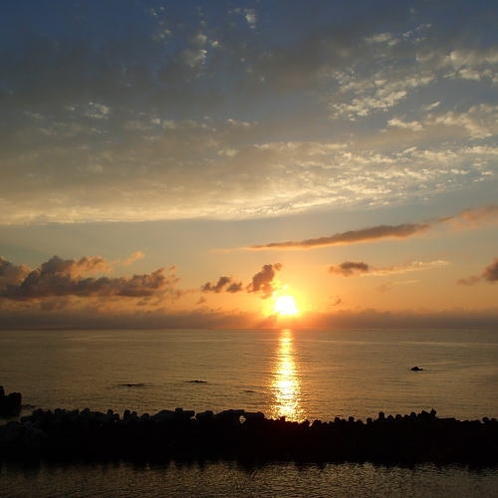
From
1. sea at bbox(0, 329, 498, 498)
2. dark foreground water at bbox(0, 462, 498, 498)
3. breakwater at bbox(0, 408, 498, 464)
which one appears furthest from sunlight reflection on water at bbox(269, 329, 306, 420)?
dark foreground water at bbox(0, 462, 498, 498)

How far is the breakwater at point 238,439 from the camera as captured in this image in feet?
122

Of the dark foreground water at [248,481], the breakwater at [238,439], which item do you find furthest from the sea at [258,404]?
the breakwater at [238,439]

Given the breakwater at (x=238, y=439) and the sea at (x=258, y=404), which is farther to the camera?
the breakwater at (x=238, y=439)

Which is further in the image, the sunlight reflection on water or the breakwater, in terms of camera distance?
the sunlight reflection on water

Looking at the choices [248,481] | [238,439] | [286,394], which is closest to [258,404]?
[286,394]

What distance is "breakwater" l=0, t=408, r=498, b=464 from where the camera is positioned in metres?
37.1

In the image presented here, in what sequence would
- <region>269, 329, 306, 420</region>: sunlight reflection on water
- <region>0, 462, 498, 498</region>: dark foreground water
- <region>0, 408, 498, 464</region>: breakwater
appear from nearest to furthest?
<region>0, 462, 498, 498</region>: dark foreground water
<region>0, 408, 498, 464</region>: breakwater
<region>269, 329, 306, 420</region>: sunlight reflection on water

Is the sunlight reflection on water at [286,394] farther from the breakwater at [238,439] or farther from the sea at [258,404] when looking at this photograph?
the breakwater at [238,439]

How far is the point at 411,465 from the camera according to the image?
35438mm

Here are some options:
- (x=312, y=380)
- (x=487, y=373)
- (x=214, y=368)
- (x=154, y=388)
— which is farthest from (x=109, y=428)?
(x=487, y=373)

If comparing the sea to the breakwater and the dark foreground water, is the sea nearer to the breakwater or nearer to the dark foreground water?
the dark foreground water

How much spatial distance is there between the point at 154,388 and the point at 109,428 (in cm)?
3968

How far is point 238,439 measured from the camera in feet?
130

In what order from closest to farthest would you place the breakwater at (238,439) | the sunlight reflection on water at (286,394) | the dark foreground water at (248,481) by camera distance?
1. the dark foreground water at (248,481)
2. the breakwater at (238,439)
3. the sunlight reflection on water at (286,394)
